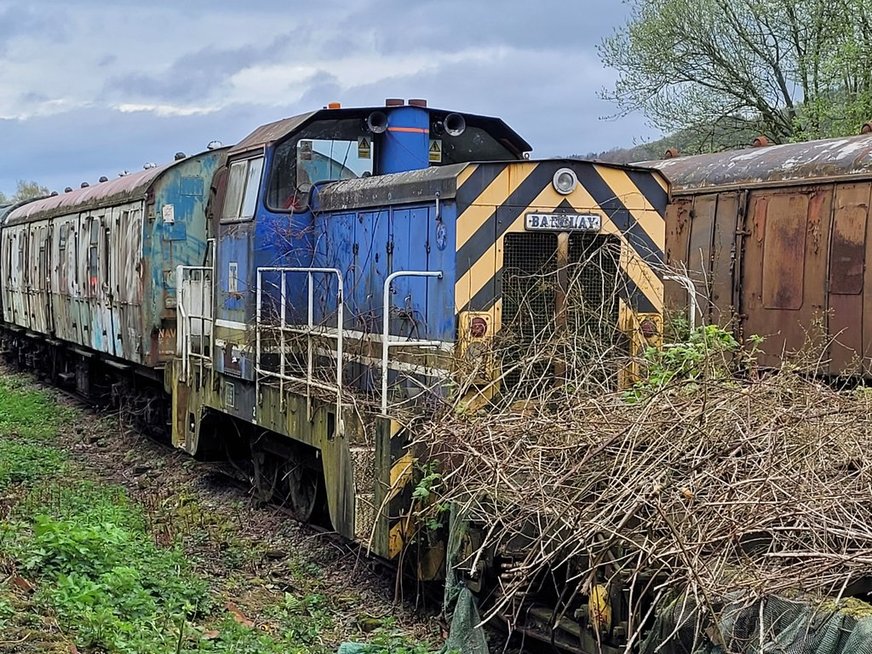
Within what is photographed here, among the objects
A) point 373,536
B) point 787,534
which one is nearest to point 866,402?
point 787,534

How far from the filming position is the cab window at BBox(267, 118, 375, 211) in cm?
875

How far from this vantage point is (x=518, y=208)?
278 inches

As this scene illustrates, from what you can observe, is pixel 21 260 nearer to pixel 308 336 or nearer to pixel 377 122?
pixel 377 122

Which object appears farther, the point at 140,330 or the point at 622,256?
the point at 140,330

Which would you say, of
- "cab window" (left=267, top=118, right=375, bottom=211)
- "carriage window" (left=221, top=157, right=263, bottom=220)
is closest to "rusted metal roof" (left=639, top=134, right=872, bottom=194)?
"cab window" (left=267, top=118, right=375, bottom=211)

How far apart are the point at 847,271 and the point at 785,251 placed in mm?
840

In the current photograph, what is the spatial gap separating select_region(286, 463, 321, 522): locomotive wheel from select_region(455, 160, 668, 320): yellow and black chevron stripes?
8.80 feet

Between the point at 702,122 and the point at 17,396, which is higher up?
the point at 702,122

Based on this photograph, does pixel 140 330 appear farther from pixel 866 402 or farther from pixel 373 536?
pixel 866 402

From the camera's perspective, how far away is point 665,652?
14.9 ft

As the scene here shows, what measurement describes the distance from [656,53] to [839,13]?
4.11 meters

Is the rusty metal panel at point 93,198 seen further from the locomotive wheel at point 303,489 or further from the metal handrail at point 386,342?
the metal handrail at point 386,342

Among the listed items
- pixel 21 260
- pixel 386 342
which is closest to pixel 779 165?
pixel 386 342

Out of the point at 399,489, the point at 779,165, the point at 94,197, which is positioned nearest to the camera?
the point at 399,489
